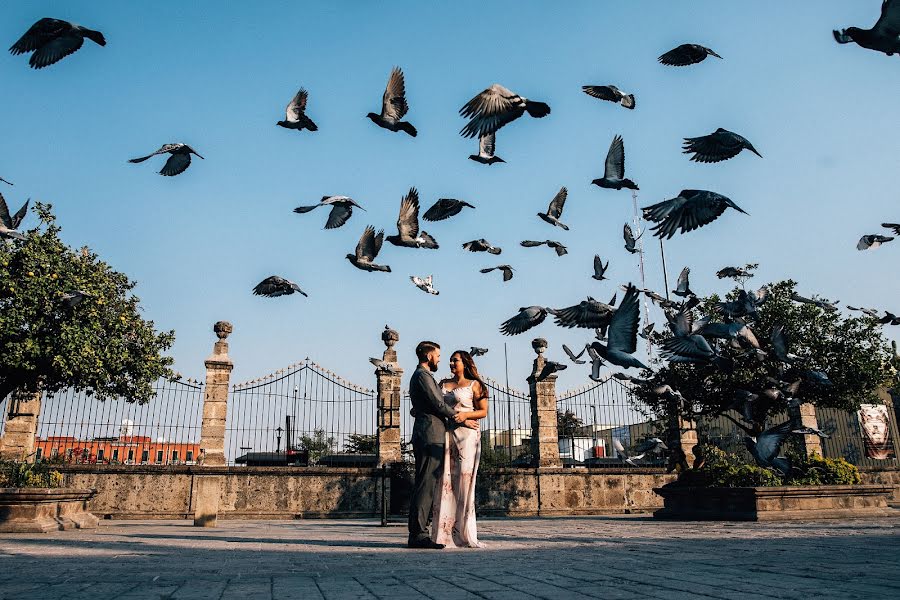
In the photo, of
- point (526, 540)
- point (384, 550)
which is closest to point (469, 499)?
point (384, 550)

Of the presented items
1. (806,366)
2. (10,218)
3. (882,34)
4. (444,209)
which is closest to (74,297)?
(10,218)

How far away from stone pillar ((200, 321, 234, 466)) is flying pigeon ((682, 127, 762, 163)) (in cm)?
1122

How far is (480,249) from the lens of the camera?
10.5 metres

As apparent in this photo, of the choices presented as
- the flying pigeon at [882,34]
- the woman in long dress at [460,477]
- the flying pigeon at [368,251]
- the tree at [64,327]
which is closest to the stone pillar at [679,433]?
the flying pigeon at [368,251]

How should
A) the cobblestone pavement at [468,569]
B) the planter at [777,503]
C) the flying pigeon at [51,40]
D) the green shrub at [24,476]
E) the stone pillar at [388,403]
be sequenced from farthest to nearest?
the stone pillar at [388,403] < the planter at [777,503] < the green shrub at [24,476] < the flying pigeon at [51,40] < the cobblestone pavement at [468,569]

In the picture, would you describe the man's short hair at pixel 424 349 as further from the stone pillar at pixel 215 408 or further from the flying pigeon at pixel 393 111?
the stone pillar at pixel 215 408

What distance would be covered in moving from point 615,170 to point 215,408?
11192 millimetres

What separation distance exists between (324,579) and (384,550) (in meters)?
2.17

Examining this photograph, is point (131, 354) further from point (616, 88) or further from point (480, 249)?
point (616, 88)

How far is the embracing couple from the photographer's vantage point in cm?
599

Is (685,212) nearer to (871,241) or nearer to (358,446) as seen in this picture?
(871,241)

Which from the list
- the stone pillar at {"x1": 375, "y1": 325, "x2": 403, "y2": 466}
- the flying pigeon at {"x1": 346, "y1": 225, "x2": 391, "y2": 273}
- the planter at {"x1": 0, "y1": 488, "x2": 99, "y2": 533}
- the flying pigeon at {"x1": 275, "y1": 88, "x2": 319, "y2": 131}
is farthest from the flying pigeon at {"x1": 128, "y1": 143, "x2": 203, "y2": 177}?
the stone pillar at {"x1": 375, "y1": 325, "x2": 403, "y2": 466}

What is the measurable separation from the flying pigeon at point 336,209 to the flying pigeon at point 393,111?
4.95 feet

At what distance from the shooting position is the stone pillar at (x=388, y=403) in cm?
1567
